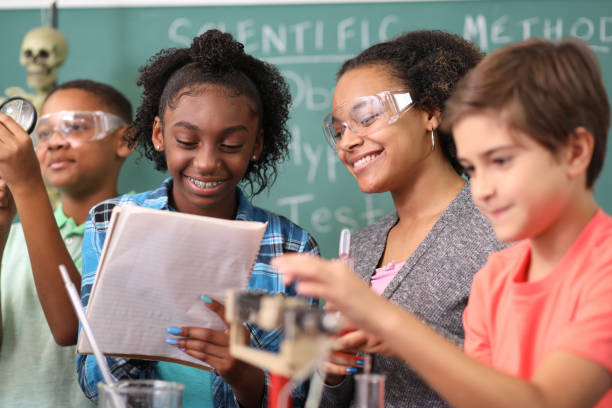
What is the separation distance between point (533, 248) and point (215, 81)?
80cm

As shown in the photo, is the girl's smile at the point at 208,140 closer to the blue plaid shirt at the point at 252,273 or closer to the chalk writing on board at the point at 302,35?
the blue plaid shirt at the point at 252,273

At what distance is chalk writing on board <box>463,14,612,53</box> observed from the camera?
7.10 feet

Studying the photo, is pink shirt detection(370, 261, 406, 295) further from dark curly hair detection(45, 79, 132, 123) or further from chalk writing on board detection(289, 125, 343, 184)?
dark curly hair detection(45, 79, 132, 123)

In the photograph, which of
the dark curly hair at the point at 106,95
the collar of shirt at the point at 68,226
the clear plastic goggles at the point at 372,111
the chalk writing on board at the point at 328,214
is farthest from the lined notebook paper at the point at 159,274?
the chalk writing on board at the point at 328,214

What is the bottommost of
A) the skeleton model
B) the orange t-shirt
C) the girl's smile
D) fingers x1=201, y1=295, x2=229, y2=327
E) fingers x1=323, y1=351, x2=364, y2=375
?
fingers x1=323, y1=351, x2=364, y2=375

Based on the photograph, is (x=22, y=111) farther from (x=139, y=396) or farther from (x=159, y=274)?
(x=139, y=396)

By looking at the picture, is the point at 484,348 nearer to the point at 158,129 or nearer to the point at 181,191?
the point at 181,191

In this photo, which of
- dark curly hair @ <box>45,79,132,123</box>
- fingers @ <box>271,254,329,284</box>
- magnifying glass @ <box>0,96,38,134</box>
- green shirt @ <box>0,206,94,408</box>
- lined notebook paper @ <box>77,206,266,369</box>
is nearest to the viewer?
fingers @ <box>271,254,329,284</box>

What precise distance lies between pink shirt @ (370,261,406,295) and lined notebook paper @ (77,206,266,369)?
0.44 m

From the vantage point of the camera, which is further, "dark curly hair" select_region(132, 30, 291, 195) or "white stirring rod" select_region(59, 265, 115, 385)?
"dark curly hair" select_region(132, 30, 291, 195)

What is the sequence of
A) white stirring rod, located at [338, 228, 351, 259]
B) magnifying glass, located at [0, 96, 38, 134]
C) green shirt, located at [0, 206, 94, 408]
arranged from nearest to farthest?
1. white stirring rod, located at [338, 228, 351, 259]
2. magnifying glass, located at [0, 96, 38, 134]
3. green shirt, located at [0, 206, 94, 408]

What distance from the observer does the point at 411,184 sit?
1.49m

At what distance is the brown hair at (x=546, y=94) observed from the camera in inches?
30.6

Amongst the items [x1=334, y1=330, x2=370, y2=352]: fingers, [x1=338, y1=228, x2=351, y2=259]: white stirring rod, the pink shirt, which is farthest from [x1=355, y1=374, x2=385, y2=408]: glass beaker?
the pink shirt
